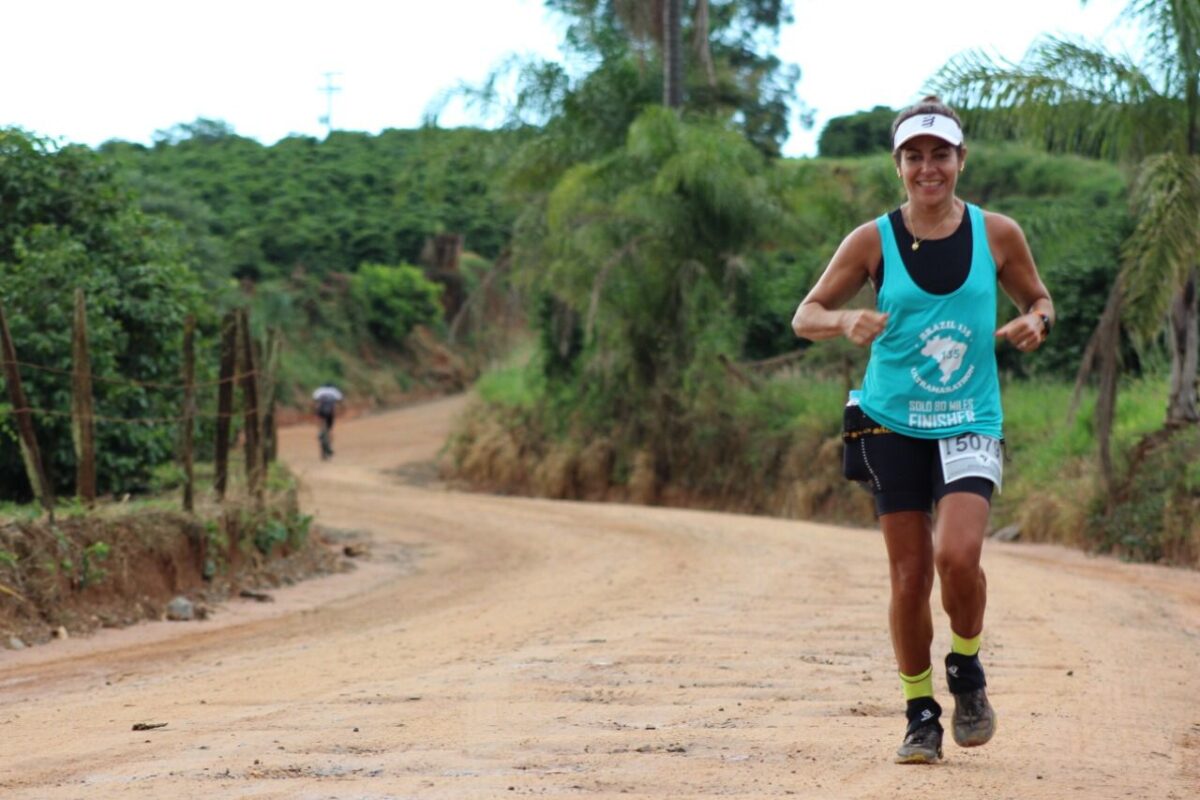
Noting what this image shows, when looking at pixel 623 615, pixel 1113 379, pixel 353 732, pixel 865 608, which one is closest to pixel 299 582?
pixel 623 615

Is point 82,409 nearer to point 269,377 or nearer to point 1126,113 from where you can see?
point 269,377

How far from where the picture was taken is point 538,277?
28.4 m

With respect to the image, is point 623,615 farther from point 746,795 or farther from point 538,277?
point 538,277

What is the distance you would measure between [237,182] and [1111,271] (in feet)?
139

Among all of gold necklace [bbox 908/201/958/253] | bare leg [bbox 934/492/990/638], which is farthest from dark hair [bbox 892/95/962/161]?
bare leg [bbox 934/492/990/638]

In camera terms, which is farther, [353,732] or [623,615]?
[623,615]

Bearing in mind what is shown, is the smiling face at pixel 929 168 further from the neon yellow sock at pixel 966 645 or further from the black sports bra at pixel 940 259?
the neon yellow sock at pixel 966 645

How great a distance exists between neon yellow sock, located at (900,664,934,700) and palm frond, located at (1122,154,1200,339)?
1038cm

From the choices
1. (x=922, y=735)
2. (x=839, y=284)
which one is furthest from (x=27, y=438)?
(x=922, y=735)

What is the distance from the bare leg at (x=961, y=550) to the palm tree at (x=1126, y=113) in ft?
35.1

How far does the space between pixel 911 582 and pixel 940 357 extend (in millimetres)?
739

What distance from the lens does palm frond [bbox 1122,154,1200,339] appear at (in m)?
14.7

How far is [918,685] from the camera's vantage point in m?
5.25

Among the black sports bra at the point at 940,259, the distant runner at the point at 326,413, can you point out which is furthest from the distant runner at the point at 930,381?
the distant runner at the point at 326,413
